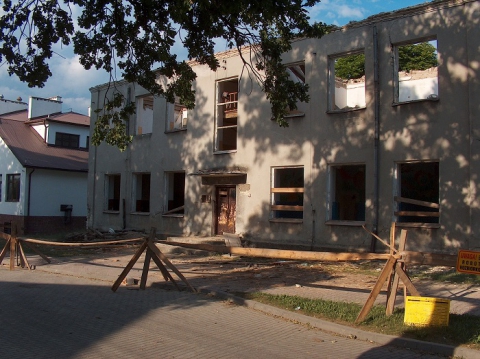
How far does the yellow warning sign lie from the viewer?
633cm

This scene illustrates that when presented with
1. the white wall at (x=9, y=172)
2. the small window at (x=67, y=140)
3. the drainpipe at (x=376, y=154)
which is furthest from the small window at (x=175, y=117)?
the small window at (x=67, y=140)

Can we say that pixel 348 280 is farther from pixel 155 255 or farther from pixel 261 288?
pixel 155 255

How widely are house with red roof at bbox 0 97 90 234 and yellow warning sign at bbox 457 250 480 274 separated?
26069 millimetres

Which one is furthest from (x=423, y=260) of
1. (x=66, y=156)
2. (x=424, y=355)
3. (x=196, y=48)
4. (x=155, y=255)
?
(x=66, y=156)

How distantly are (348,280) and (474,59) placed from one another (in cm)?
732

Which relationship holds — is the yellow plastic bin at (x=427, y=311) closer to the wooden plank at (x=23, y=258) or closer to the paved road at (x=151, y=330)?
the paved road at (x=151, y=330)

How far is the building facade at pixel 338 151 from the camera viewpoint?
46.8ft

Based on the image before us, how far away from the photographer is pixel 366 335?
692 cm

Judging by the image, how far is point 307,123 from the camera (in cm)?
1736

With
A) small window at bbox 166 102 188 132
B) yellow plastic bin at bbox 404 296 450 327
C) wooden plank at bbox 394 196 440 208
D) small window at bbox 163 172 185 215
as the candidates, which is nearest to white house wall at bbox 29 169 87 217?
small window at bbox 166 102 188 132

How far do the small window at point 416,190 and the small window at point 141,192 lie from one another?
1232 centimetres

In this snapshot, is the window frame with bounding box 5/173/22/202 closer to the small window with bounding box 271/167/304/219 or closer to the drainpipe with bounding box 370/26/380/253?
the small window with bounding box 271/167/304/219

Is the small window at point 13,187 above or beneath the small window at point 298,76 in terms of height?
beneath

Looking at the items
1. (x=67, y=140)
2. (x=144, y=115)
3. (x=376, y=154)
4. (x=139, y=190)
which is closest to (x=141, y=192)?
(x=139, y=190)
